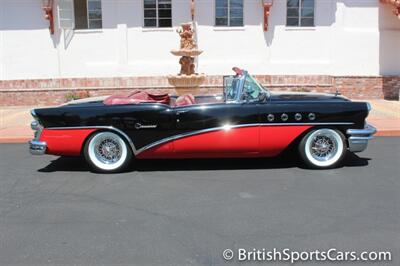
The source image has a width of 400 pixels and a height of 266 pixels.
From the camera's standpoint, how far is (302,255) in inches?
144

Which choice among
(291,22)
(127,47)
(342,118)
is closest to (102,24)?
(127,47)

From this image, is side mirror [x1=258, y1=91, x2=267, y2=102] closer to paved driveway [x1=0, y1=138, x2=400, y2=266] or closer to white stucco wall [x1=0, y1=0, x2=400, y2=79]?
paved driveway [x1=0, y1=138, x2=400, y2=266]

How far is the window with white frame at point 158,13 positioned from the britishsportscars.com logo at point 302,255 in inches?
529

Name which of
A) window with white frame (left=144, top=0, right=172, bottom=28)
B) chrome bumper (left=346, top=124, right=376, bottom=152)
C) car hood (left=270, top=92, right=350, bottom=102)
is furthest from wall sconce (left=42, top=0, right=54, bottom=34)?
chrome bumper (left=346, top=124, right=376, bottom=152)

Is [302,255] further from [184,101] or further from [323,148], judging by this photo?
[184,101]

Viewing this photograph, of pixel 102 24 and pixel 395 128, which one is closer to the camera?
pixel 395 128

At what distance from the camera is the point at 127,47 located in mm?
16156

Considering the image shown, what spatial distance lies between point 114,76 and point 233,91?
1034 cm

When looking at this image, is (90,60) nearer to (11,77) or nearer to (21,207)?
(11,77)

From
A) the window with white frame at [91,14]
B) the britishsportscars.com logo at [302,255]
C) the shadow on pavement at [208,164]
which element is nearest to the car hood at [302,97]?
the shadow on pavement at [208,164]

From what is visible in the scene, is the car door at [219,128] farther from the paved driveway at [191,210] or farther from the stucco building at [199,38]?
the stucco building at [199,38]

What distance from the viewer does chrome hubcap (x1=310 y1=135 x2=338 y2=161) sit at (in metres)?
6.28

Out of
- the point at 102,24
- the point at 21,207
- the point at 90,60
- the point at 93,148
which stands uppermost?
the point at 102,24

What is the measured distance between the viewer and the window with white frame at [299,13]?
16.2m
